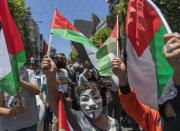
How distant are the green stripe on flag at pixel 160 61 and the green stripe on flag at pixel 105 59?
46.8 inches

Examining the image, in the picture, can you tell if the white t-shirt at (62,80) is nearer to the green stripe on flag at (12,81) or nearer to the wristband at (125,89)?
the green stripe on flag at (12,81)

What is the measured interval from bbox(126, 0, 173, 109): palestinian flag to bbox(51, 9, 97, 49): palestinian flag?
1069mm

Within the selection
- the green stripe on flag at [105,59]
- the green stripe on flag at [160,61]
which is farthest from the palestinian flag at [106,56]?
the green stripe on flag at [160,61]

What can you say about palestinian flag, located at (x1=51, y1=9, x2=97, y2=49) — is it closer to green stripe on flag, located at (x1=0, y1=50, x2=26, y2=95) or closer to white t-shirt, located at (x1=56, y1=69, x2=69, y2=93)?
green stripe on flag, located at (x1=0, y1=50, x2=26, y2=95)

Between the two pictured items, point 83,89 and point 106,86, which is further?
point 106,86

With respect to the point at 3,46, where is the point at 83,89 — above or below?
below

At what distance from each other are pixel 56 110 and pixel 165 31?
129 centimetres

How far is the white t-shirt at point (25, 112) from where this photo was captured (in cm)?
217

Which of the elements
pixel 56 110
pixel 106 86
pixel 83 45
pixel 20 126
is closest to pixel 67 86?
pixel 106 86

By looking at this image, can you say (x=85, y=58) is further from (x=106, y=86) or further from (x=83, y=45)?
(x=106, y=86)

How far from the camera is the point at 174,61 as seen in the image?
114cm

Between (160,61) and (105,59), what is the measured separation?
1.38 m

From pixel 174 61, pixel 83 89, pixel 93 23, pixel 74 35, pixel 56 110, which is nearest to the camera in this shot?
pixel 174 61

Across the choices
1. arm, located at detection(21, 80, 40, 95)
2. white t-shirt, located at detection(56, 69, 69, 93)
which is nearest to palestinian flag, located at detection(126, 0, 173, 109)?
arm, located at detection(21, 80, 40, 95)
